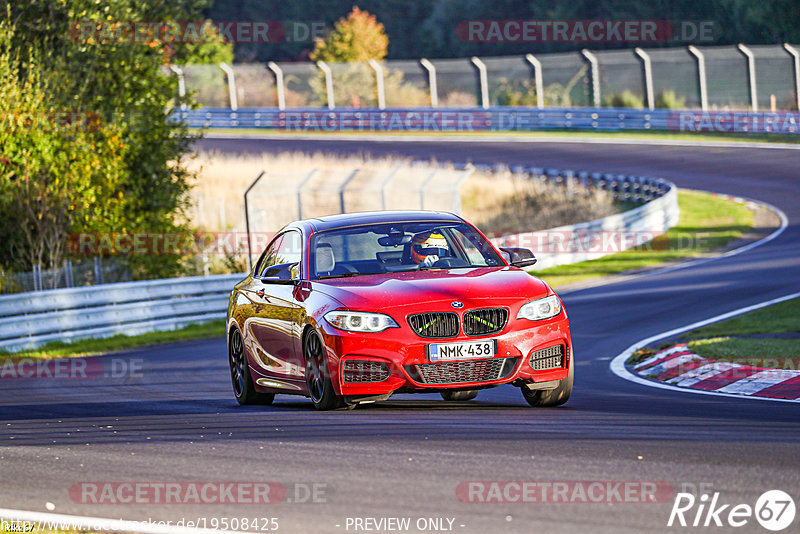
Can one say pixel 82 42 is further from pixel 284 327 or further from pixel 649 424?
pixel 649 424

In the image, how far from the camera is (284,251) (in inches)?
433

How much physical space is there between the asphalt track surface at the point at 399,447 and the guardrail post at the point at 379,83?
138 feet

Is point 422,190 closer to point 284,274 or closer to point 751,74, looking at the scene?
point 284,274

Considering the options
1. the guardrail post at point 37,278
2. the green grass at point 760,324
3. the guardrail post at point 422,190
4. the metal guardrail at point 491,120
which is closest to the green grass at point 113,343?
the guardrail post at point 37,278

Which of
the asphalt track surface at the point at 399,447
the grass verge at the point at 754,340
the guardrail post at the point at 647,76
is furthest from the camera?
the guardrail post at the point at 647,76

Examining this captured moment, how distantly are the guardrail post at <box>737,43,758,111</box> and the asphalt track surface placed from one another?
37094 millimetres

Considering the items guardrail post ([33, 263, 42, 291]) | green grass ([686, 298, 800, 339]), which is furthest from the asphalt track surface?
guardrail post ([33, 263, 42, 291])

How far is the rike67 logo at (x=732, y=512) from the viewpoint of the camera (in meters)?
5.54

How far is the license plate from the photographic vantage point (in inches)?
350

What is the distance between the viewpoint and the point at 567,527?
221 inches

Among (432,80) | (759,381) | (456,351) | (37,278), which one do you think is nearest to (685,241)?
(37,278)

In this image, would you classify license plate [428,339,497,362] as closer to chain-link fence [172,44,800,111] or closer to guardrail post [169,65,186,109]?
guardrail post [169,65,186,109]

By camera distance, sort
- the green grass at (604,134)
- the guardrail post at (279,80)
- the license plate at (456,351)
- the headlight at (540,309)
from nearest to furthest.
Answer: the license plate at (456,351) < the headlight at (540,309) < the green grass at (604,134) < the guardrail post at (279,80)

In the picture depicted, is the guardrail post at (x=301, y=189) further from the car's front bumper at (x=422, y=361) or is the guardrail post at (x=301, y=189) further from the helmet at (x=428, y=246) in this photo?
the car's front bumper at (x=422, y=361)
